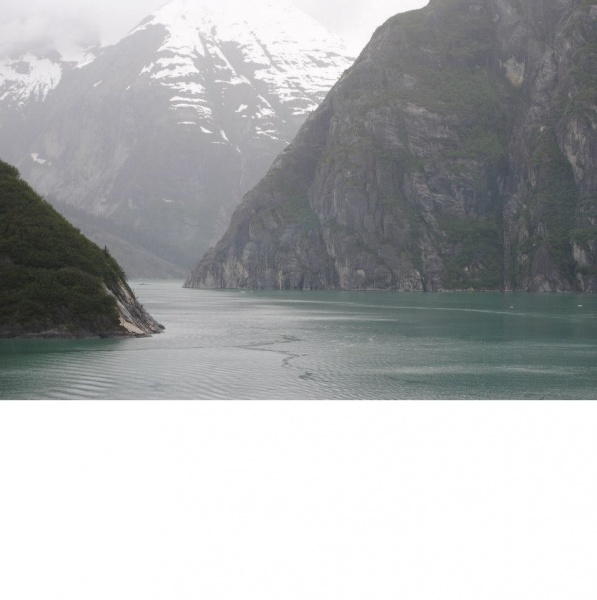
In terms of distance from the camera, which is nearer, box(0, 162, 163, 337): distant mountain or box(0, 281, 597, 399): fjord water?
box(0, 281, 597, 399): fjord water

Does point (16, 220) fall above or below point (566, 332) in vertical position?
above

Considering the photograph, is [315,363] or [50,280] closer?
[315,363]

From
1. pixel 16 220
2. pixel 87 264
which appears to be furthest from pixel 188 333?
pixel 16 220

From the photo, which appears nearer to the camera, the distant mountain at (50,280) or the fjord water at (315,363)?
the fjord water at (315,363)

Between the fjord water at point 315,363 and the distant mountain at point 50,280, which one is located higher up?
the distant mountain at point 50,280
